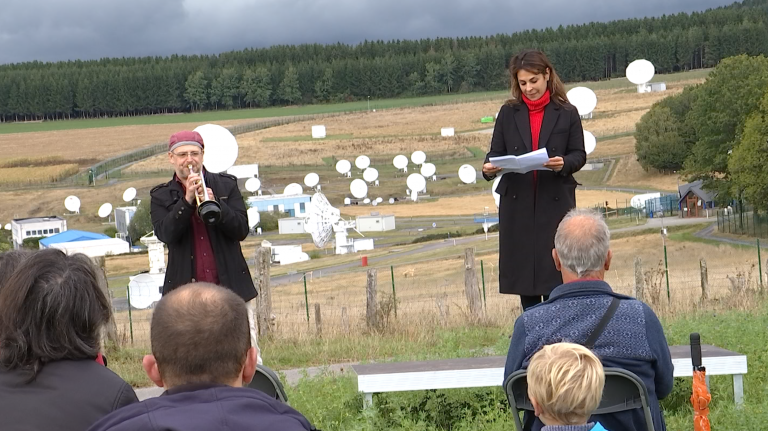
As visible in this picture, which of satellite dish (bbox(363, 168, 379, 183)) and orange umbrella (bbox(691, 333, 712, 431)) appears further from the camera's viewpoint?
satellite dish (bbox(363, 168, 379, 183))

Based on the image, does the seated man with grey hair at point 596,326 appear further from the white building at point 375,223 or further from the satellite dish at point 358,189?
the satellite dish at point 358,189

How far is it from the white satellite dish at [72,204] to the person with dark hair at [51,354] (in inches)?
2975

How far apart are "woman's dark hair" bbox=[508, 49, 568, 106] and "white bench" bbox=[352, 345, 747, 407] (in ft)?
5.08

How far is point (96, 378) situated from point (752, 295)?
857cm

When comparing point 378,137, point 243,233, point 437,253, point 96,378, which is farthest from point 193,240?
point 378,137

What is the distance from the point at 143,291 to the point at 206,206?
26962mm

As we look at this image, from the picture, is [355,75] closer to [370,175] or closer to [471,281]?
[370,175]

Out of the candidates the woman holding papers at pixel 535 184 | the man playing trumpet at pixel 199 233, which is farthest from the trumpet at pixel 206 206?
the woman holding papers at pixel 535 184

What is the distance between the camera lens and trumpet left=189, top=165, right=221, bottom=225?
215 inches

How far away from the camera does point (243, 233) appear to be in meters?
5.79

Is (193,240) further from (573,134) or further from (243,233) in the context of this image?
(573,134)

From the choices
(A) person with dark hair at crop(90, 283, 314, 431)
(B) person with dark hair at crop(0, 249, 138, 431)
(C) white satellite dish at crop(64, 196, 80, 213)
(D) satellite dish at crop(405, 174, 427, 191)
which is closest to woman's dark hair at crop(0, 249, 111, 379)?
(B) person with dark hair at crop(0, 249, 138, 431)

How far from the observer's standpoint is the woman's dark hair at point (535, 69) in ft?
18.5

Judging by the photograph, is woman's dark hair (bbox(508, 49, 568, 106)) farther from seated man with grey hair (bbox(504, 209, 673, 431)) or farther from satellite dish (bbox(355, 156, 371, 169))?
satellite dish (bbox(355, 156, 371, 169))
